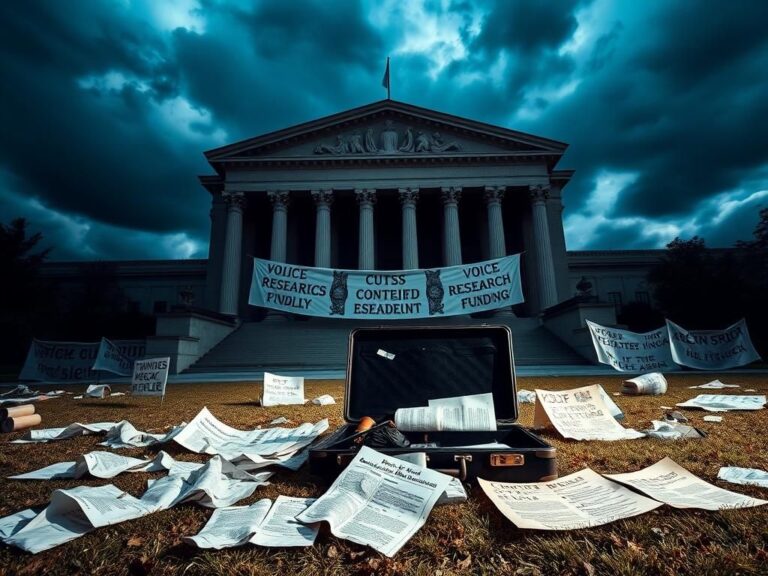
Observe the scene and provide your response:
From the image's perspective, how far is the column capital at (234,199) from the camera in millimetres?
26375

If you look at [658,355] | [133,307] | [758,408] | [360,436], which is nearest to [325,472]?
[360,436]

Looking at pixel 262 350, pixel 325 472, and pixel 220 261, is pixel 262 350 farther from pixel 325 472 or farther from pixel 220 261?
pixel 325 472

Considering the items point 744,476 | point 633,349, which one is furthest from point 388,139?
point 744,476

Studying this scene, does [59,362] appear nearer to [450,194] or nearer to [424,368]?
[424,368]

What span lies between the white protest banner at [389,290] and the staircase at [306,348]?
1.39 metres

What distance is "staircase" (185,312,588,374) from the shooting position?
55.6 feet

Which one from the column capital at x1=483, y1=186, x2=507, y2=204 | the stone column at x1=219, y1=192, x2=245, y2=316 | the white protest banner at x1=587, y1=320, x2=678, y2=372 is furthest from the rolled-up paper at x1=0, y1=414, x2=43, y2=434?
the column capital at x1=483, y1=186, x2=507, y2=204

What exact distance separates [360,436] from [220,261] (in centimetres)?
2847

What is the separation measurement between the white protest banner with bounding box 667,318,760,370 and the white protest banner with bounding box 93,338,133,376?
62.9 ft

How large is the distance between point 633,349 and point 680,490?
1262 cm

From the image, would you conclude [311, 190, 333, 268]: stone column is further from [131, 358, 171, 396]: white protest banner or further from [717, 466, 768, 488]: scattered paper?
[717, 466, 768, 488]: scattered paper

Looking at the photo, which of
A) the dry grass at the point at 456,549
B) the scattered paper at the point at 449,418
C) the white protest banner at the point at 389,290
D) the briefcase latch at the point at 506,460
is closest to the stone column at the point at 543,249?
the white protest banner at the point at 389,290

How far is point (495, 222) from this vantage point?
85.2 ft

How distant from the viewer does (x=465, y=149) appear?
27.7 metres
